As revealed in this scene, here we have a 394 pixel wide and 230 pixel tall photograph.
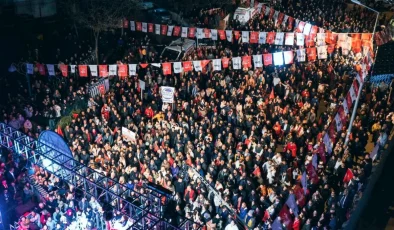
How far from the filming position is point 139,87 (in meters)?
25.7

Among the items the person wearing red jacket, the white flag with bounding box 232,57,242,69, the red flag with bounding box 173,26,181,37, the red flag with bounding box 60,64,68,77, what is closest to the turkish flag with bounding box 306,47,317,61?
the white flag with bounding box 232,57,242,69

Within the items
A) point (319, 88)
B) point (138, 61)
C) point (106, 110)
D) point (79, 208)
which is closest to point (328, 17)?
point (319, 88)

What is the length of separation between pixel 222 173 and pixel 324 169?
12.8 ft

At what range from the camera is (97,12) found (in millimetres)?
31562

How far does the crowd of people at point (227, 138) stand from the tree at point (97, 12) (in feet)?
16.9

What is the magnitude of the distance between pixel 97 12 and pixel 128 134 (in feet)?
43.7

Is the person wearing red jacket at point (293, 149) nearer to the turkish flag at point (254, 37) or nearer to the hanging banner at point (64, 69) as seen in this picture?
the turkish flag at point (254, 37)

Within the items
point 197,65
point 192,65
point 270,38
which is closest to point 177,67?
point 192,65

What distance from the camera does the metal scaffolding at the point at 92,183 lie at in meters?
14.2

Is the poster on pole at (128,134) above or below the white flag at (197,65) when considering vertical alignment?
below

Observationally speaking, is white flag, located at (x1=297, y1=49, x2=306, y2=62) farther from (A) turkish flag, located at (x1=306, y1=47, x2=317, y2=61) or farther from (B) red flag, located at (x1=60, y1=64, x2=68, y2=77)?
(B) red flag, located at (x1=60, y1=64, x2=68, y2=77)

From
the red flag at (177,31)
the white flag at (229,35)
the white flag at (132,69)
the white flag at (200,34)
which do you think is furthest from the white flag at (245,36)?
the white flag at (132,69)

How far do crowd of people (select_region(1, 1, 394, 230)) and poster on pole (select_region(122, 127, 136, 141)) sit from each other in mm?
193

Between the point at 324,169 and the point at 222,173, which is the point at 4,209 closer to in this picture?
the point at 222,173
